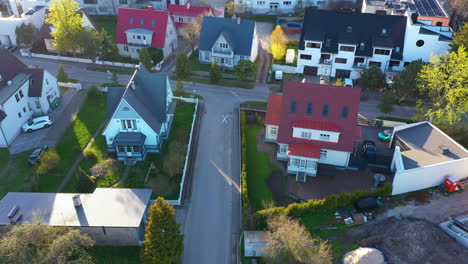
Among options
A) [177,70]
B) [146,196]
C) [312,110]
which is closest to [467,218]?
[312,110]

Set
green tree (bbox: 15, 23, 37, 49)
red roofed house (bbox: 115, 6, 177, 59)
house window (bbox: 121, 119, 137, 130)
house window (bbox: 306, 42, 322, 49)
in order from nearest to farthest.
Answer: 1. house window (bbox: 121, 119, 137, 130)
2. house window (bbox: 306, 42, 322, 49)
3. red roofed house (bbox: 115, 6, 177, 59)
4. green tree (bbox: 15, 23, 37, 49)

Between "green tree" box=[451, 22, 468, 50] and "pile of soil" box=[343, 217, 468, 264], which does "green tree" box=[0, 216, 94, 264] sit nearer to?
"pile of soil" box=[343, 217, 468, 264]

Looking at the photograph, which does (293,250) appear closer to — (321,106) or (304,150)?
(304,150)

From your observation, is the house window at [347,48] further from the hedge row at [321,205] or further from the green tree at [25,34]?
the green tree at [25,34]

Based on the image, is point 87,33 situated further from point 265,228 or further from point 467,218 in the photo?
point 467,218

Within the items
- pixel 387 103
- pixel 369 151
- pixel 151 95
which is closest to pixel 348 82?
pixel 387 103

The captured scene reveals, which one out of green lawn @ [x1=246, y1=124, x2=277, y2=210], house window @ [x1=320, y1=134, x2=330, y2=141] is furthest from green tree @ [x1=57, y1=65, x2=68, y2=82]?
house window @ [x1=320, y1=134, x2=330, y2=141]
